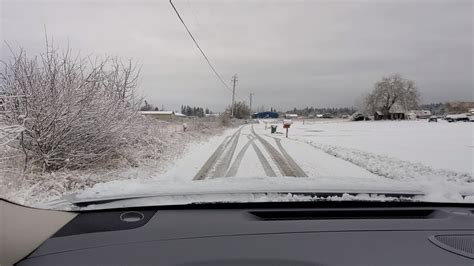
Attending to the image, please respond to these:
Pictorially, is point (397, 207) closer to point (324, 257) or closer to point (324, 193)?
point (324, 193)

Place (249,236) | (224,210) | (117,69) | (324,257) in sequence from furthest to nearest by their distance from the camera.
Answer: (117,69) → (224,210) → (249,236) → (324,257)

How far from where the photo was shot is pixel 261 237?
2508mm

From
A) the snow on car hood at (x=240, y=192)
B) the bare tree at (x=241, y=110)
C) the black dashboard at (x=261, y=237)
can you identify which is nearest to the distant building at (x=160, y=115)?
the snow on car hood at (x=240, y=192)

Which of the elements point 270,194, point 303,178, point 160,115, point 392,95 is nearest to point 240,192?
point 270,194

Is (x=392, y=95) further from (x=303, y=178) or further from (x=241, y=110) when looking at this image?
(x=303, y=178)

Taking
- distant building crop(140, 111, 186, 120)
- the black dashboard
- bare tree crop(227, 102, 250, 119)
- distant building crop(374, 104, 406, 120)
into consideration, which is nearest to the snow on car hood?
the black dashboard

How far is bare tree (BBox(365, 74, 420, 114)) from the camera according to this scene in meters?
123

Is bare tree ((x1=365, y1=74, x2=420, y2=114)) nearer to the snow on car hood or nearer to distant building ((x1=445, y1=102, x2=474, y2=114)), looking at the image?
distant building ((x1=445, y1=102, x2=474, y2=114))

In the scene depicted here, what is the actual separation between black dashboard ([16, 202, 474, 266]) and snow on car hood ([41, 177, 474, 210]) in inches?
4.3

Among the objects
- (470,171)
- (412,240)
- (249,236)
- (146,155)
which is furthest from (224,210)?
(146,155)

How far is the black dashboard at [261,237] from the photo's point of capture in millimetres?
2287

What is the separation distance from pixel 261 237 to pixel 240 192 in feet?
2.67

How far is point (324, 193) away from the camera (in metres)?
3.41

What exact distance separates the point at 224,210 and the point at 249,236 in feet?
1.70
